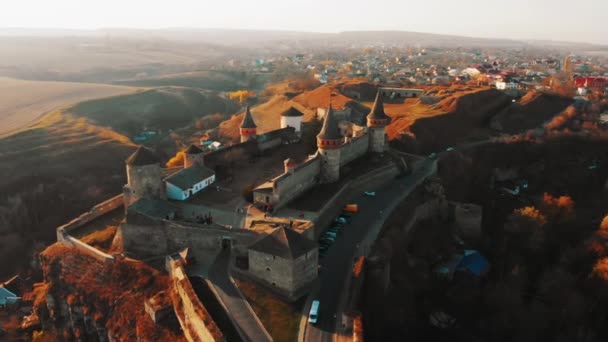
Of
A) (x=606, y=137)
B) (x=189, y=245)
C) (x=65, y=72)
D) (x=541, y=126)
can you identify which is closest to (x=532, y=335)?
(x=189, y=245)

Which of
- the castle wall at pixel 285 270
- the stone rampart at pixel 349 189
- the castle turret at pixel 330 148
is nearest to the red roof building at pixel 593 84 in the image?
the stone rampart at pixel 349 189

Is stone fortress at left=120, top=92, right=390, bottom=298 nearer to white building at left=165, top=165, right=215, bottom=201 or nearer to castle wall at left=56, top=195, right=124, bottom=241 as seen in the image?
white building at left=165, top=165, right=215, bottom=201

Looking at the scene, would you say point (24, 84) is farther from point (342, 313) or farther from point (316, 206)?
point (342, 313)

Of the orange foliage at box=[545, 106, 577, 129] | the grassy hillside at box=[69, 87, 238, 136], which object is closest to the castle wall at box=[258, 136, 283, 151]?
the orange foliage at box=[545, 106, 577, 129]

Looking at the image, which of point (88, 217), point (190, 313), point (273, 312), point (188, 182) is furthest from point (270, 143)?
point (273, 312)

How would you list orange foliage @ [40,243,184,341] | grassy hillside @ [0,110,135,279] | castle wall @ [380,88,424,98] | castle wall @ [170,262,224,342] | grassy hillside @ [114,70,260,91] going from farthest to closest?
grassy hillside @ [114,70,260,91]
castle wall @ [380,88,424,98]
grassy hillside @ [0,110,135,279]
orange foliage @ [40,243,184,341]
castle wall @ [170,262,224,342]

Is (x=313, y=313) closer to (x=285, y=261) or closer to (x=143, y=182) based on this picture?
(x=285, y=261)
